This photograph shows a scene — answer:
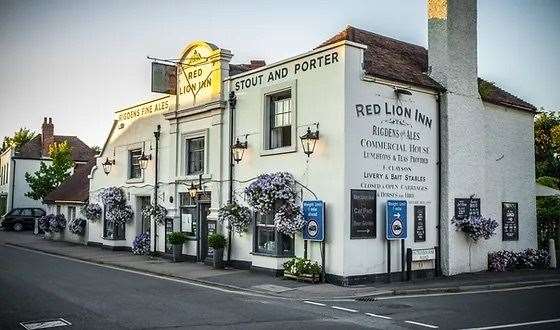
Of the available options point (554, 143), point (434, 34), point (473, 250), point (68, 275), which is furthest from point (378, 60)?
point (554, 143)

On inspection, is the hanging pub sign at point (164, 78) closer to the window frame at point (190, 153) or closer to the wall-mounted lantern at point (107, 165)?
the window frame at point (190, 153)

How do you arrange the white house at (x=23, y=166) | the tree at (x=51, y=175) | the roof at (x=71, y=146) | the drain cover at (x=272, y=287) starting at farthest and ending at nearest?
the roof at (x=71, y=146) < the white house at (x=23, y=166) < the tree at (x=51, y=175) < the drain cover at (x=272, y=287)

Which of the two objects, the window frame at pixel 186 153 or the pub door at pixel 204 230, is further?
the window frame at pixel 186 153

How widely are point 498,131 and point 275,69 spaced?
856 cm

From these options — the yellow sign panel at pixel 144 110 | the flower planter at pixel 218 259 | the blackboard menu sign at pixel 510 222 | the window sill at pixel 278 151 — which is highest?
the yellow sign panel at pixel 144 110

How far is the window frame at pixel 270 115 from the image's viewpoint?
57.0 feet

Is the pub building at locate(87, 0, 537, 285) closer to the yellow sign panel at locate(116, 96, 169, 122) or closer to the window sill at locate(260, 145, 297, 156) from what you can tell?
the window sill at locate(260, 145, 297, 156)

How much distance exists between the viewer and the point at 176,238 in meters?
21.1

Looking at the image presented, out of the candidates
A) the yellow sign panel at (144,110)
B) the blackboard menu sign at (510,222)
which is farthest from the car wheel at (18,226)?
the blackboard menu sign at (510,222)

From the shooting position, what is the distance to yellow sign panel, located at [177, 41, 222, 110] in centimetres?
2056

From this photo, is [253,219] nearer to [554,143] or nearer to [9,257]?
[9,257]

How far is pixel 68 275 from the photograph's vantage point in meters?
16.6

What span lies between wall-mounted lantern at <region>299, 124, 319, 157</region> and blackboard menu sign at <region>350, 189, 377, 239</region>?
175 centimetres

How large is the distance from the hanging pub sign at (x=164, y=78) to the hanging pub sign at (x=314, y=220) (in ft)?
30.6
